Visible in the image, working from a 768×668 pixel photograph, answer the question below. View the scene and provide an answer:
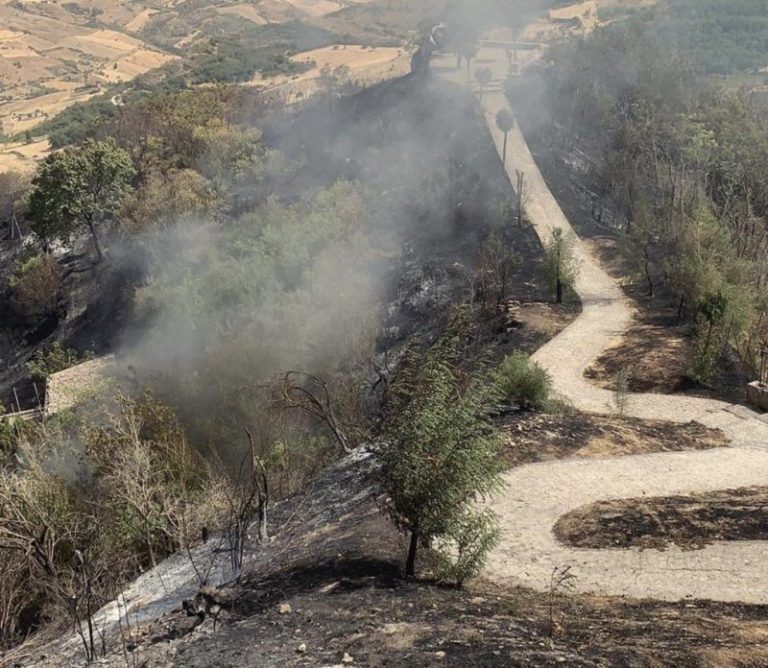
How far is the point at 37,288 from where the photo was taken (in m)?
46.2

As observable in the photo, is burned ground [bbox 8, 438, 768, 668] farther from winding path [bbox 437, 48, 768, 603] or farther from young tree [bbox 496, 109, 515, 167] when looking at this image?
young tree [bbox 496, 109, 515, 167]

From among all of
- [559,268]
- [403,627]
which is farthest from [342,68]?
[403,627]

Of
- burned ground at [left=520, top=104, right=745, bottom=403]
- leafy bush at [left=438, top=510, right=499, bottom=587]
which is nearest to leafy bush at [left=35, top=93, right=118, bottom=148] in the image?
burned ground at [left=520, top=104, right=745, bottom=403]

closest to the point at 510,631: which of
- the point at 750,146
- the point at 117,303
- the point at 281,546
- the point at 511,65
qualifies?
the point at 281,546

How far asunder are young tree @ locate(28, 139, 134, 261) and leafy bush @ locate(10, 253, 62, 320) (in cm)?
215

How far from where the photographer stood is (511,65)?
61.4 m

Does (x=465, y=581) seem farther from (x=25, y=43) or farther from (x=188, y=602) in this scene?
(x=25, y=43)

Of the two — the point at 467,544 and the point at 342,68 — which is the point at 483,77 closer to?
the point at 342,68

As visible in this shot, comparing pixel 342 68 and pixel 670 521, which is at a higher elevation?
pixel 342 68

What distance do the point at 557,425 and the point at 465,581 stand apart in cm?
690

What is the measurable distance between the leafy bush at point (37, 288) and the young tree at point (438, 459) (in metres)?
43.1

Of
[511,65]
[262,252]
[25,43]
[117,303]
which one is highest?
[25,43]

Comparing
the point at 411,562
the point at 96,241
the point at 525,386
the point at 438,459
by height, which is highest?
the point at 438,459

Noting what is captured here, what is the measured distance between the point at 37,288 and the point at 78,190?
6.97 m
